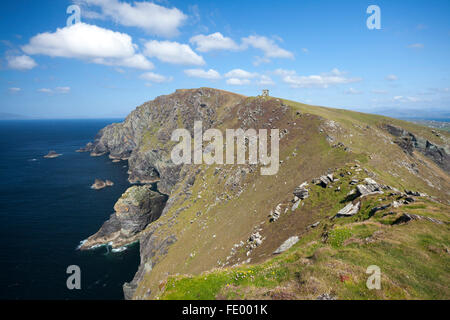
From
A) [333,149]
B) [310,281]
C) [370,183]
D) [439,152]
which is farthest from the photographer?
→ [439,152]

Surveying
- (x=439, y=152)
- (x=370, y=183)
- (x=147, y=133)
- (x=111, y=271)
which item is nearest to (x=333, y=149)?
(x=370, y=183)

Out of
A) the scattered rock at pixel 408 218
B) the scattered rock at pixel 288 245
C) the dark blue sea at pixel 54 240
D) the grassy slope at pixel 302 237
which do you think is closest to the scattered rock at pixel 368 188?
the grassy slope at pixel 302 237

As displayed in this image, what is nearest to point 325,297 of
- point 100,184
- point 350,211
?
point 350,211

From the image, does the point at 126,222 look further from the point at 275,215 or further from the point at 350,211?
the point at 350,211

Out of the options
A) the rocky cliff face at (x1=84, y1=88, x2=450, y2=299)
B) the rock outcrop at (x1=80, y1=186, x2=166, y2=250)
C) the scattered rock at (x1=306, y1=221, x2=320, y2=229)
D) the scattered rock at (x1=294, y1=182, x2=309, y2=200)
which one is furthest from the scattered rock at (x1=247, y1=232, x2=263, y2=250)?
the rock outcrop at (x1=80, y1=186, x2=166, y2=250)
